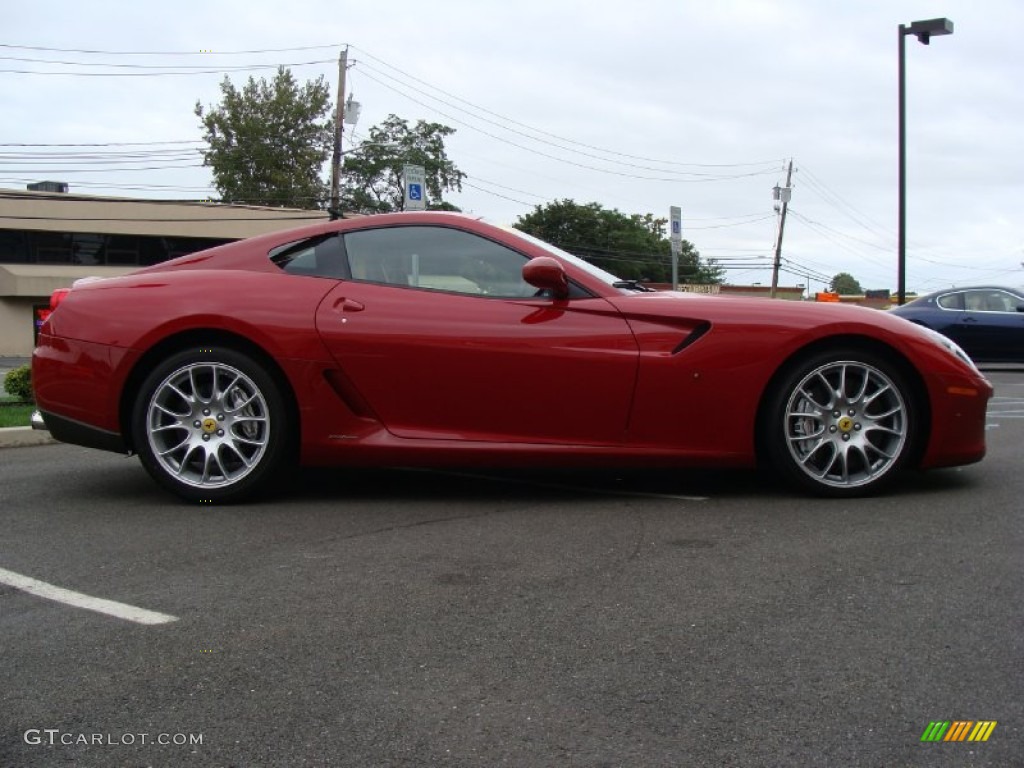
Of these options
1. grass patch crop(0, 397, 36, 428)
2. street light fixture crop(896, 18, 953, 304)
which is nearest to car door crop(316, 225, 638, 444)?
grass patch crop(0, 397, 36, 428)

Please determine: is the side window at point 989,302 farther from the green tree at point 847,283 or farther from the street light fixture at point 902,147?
the green tree at point 847,283

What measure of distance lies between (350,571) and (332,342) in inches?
53.7

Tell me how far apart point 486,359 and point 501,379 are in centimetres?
11

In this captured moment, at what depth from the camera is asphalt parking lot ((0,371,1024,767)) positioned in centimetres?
216

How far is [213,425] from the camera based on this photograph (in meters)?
4.52

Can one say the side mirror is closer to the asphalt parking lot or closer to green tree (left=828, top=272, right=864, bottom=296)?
the asphalt parking lot

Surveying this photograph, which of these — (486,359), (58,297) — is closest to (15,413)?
(58,297)

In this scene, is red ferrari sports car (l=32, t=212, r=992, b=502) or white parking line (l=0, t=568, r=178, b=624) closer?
white parking line (l=0, t=568, r=178, b=624)

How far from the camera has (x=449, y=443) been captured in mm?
4449

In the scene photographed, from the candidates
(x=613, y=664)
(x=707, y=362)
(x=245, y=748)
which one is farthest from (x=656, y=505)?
(x=245, y=748)

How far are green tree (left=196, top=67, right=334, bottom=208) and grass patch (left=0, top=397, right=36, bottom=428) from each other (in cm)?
4463

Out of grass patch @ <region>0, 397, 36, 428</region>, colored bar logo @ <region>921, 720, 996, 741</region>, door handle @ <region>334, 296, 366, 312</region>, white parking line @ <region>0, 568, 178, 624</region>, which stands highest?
door handle @ <region>334, 296, 366, 312</region>

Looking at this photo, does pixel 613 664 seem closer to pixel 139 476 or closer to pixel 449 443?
pixel 449 443

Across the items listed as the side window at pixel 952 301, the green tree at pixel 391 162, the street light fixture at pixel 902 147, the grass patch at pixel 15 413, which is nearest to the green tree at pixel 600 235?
the green tree at pixel 391 162
